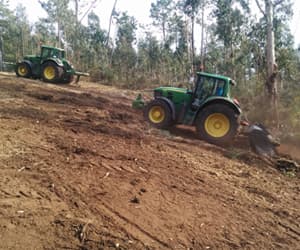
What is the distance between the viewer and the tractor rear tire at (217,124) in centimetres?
759

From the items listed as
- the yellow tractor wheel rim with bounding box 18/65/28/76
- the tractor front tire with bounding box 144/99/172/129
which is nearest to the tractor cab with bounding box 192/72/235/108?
the tractor front tire with bounding box 144/99/172/129

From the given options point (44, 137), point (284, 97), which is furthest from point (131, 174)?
point (284, 97)

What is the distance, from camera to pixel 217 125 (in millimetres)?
7785

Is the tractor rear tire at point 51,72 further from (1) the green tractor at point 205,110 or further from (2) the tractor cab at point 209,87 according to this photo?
(2) the tractor cab at point 209,87

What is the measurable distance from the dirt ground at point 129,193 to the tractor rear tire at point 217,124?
3.19ft

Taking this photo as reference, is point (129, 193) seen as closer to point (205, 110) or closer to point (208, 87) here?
point (205, 110)

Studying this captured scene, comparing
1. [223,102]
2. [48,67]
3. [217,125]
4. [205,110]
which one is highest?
[48,67]

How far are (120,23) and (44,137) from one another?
3297 centimetres

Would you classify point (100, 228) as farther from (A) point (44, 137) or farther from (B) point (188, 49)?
(B) point (188, 49)

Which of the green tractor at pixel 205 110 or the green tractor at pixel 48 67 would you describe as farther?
the green tractor at pixel 48 67

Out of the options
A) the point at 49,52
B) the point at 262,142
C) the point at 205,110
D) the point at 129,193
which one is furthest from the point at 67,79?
the point at 129,193

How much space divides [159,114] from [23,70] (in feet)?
32.2

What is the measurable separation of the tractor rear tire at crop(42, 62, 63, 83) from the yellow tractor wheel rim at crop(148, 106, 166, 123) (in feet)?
25.7

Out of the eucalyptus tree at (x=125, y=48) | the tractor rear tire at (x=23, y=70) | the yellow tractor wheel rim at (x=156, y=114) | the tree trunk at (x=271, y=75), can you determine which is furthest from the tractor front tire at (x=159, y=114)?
the eucalyptus tree at (x=125, y=48)
